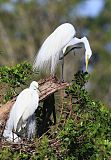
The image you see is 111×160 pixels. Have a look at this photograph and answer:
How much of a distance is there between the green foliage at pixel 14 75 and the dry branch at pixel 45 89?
0.34m

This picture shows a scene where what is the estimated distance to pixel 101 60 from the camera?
30.6 metres

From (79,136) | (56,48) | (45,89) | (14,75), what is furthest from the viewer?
(56,48)

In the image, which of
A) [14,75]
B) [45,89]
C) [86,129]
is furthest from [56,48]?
[86,129]

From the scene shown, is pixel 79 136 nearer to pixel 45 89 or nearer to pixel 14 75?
pixel 45 89

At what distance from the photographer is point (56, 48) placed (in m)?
7.70

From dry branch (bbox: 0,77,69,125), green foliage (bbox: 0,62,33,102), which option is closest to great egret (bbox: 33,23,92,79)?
green foliage (bbox: 0,62,33,102)

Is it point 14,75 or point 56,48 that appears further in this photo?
point 56,48

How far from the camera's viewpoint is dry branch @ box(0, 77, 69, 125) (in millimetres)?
6438

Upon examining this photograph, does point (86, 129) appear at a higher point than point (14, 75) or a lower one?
lower

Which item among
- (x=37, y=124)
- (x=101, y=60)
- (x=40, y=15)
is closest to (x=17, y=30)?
A: (x=40, y=15)

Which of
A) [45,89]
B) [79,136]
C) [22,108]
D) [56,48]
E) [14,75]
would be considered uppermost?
[56,48]

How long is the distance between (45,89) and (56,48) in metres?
1.27

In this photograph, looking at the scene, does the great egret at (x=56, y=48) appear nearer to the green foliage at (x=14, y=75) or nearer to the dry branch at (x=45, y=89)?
the green foliage at (x=14, y=75)

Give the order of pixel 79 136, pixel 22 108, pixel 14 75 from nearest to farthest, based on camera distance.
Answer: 1. pixel 79 136
2. pixel 22 108
3. pixel 14 75
